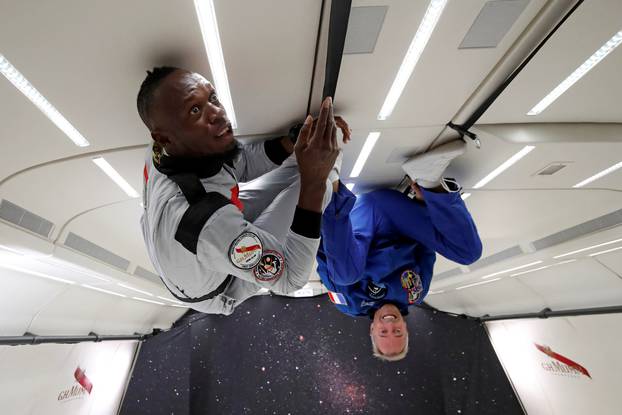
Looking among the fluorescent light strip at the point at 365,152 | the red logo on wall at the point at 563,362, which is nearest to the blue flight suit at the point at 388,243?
the fluorescent light strip at the point at 365,152

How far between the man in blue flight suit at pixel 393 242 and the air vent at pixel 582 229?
1185 mm

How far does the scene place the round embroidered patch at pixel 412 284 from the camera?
2.18 metres

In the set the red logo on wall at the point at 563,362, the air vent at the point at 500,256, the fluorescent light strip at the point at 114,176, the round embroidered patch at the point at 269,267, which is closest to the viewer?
the round embroidered patch at the point at 269,267

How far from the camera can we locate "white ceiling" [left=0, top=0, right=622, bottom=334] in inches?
36.0

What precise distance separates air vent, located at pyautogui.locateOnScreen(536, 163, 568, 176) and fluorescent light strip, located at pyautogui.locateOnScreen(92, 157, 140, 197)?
2309mm

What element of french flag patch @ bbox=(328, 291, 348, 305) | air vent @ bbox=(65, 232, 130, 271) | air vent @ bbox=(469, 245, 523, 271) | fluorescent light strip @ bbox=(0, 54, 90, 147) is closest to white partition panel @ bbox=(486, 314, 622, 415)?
air vent @ bbox=(469, 245, 523, 271)

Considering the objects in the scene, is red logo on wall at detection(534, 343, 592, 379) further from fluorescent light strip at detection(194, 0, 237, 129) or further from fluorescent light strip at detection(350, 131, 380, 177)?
fluorescent light strip at detection(194, 0, 237, 129)

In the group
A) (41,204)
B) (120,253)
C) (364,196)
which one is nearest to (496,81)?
(364,196)

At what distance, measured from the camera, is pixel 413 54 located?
3.61 ft

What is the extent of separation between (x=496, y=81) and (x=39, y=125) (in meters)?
1.78

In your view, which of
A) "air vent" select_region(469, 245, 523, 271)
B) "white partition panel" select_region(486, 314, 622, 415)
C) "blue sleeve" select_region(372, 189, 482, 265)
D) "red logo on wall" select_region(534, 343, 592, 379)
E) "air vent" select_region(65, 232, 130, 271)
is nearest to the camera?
"blue sleeve" select_region(372, 189, 482, 265)

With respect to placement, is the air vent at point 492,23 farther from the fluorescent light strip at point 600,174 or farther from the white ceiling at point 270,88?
the fluorescent light strip at point 600,174

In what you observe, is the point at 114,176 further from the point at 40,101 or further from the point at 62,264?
the point at 62,264

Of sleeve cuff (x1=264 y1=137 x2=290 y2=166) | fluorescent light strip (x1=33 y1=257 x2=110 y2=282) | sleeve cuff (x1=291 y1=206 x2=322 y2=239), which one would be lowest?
fluorescent light strip (x1=33 y1=257 x2=110 y2=282)
